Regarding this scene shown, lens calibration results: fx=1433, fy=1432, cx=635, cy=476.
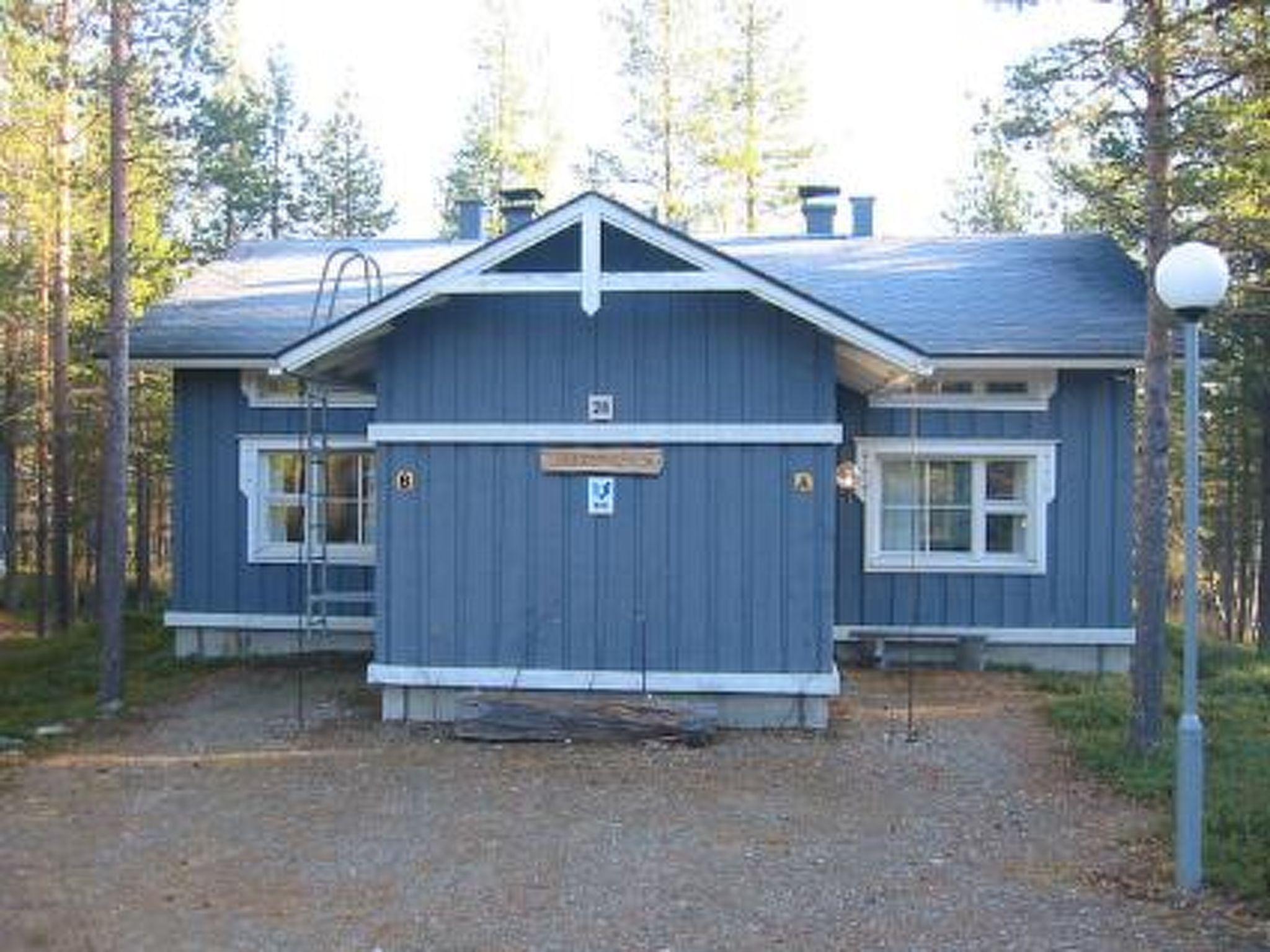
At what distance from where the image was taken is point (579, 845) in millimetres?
8594

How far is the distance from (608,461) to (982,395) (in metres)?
5.32

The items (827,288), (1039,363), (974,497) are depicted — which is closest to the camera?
(1039,363)

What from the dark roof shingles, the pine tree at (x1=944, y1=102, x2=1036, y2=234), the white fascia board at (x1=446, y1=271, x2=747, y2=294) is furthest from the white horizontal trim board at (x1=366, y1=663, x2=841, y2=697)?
the pine tree at (x1=944, y1=102, x2=1036, y2=234)

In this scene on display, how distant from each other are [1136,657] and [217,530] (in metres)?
10.3

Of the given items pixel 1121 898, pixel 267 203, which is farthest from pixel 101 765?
pixel 267 203

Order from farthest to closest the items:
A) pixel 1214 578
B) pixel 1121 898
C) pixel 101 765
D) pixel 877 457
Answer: pixel 1214 578
pixel 877 457
pixel 101 765
pixel 1121 898

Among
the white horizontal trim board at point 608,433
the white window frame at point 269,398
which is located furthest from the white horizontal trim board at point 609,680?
the white window frame at point 269,398

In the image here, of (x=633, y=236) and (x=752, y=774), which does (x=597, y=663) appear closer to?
(x=752, y=774)

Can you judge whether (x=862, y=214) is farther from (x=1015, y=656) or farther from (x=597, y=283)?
(x=597, y=283)

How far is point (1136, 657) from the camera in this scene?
10617 millimetres

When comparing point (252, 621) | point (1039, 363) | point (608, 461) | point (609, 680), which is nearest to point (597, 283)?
point (608, 461)

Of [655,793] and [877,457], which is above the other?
[877,457]

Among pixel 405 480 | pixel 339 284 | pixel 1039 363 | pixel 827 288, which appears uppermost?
pixel 827 288

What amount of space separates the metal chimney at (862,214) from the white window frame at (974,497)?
570cm
